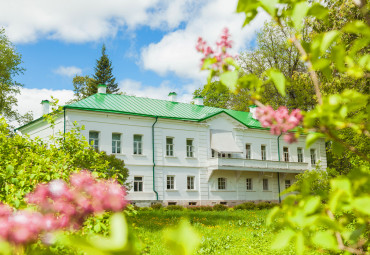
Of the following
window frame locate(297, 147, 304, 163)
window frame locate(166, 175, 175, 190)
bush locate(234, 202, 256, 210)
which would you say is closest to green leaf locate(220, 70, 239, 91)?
bush locate(234, 202, 256, 210)

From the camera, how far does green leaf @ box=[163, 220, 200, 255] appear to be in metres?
0.93

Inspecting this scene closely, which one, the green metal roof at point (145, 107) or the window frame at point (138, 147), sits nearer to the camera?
the green metal roof at point (145, 107)

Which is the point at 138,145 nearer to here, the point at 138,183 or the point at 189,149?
the point at 138,183

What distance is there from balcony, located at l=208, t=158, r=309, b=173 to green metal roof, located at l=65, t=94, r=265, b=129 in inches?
141

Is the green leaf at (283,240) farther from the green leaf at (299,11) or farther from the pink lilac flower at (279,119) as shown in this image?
the green leaf at (299,11)

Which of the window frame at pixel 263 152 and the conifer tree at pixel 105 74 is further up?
the conifer tree at pixel 105 74

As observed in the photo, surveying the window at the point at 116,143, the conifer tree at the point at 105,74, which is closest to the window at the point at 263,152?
the window at the point at 116,143

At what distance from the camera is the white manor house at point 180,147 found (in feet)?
89.4

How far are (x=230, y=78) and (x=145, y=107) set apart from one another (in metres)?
28.6

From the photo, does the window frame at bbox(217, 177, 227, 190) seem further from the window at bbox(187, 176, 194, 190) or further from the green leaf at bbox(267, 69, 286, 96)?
the green leaf at bbox(267, 69, 286, 96)

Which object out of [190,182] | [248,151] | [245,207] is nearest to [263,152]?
[248,151]

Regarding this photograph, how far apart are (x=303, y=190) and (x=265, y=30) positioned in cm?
4264

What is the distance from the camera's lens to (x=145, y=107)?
3019cm

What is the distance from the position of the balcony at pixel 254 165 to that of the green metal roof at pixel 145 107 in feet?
11.7
